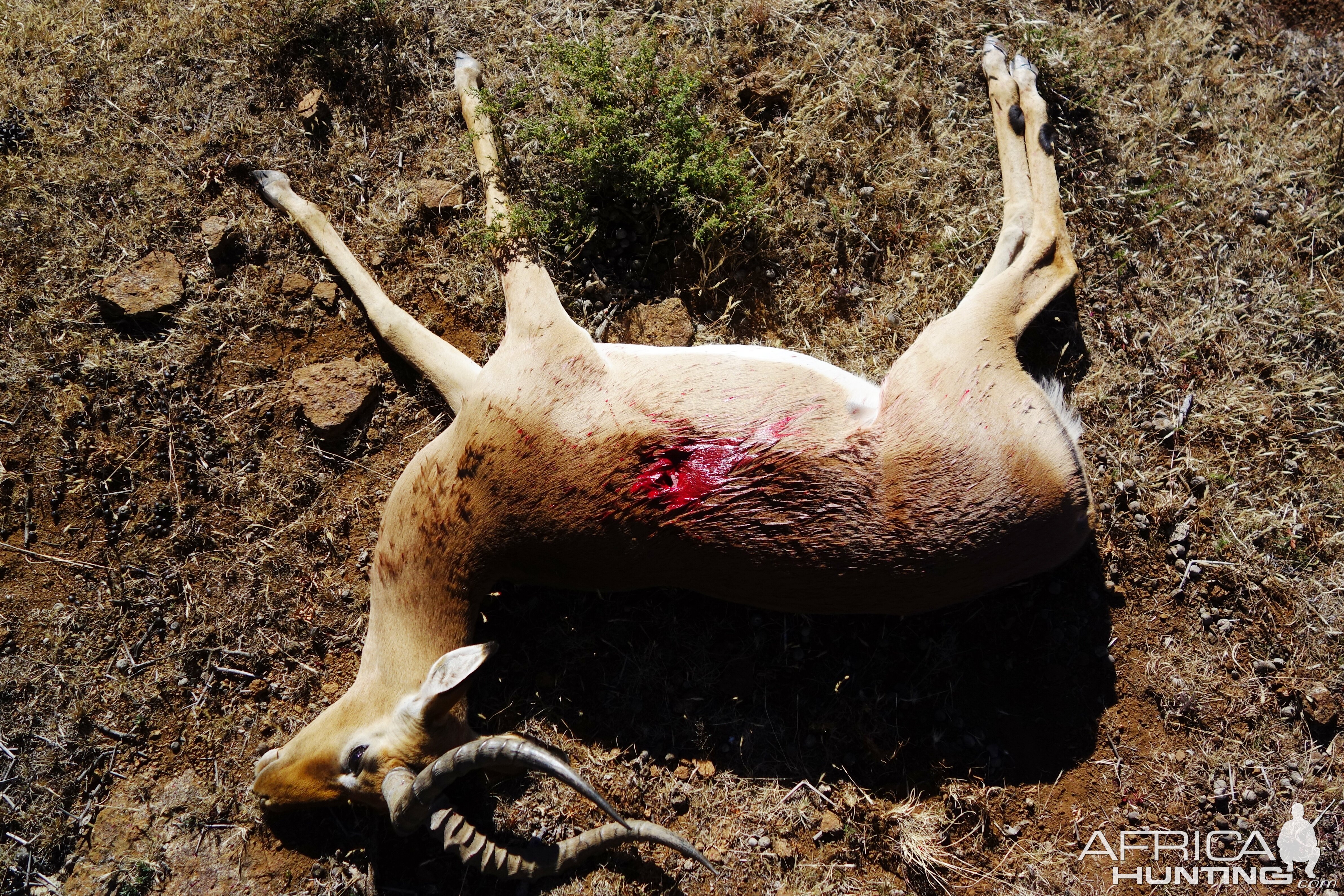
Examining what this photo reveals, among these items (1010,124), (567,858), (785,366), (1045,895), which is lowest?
(1045,895)

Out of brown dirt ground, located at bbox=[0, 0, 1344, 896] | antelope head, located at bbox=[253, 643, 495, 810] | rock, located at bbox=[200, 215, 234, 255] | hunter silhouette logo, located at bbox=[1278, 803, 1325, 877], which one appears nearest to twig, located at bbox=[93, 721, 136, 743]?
brown dirt ground, located at bbox=[0, 0, 1344, 896]

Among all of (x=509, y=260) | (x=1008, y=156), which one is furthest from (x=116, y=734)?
(x=1008, y=156)

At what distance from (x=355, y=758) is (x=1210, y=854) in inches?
174

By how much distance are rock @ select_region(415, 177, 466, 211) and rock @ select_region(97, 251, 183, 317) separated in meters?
1.50

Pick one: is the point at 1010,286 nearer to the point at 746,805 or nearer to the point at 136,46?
the point at 746,805

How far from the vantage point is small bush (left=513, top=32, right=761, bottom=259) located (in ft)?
15.1

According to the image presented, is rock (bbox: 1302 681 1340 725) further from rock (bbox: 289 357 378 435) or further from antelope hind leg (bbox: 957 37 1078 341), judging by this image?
rock (bbox: 289 357 378 435)

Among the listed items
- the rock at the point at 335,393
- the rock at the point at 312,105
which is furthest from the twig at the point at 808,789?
the rock at the point at 312,105

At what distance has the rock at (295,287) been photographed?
15.7ft

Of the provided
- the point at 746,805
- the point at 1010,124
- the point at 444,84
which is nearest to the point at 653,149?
the point at 444,84

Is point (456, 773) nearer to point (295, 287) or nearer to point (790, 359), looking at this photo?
point (790, 359)

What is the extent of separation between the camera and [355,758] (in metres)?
3.47

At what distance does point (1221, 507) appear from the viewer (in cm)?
462

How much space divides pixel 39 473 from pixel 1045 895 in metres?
6.09
